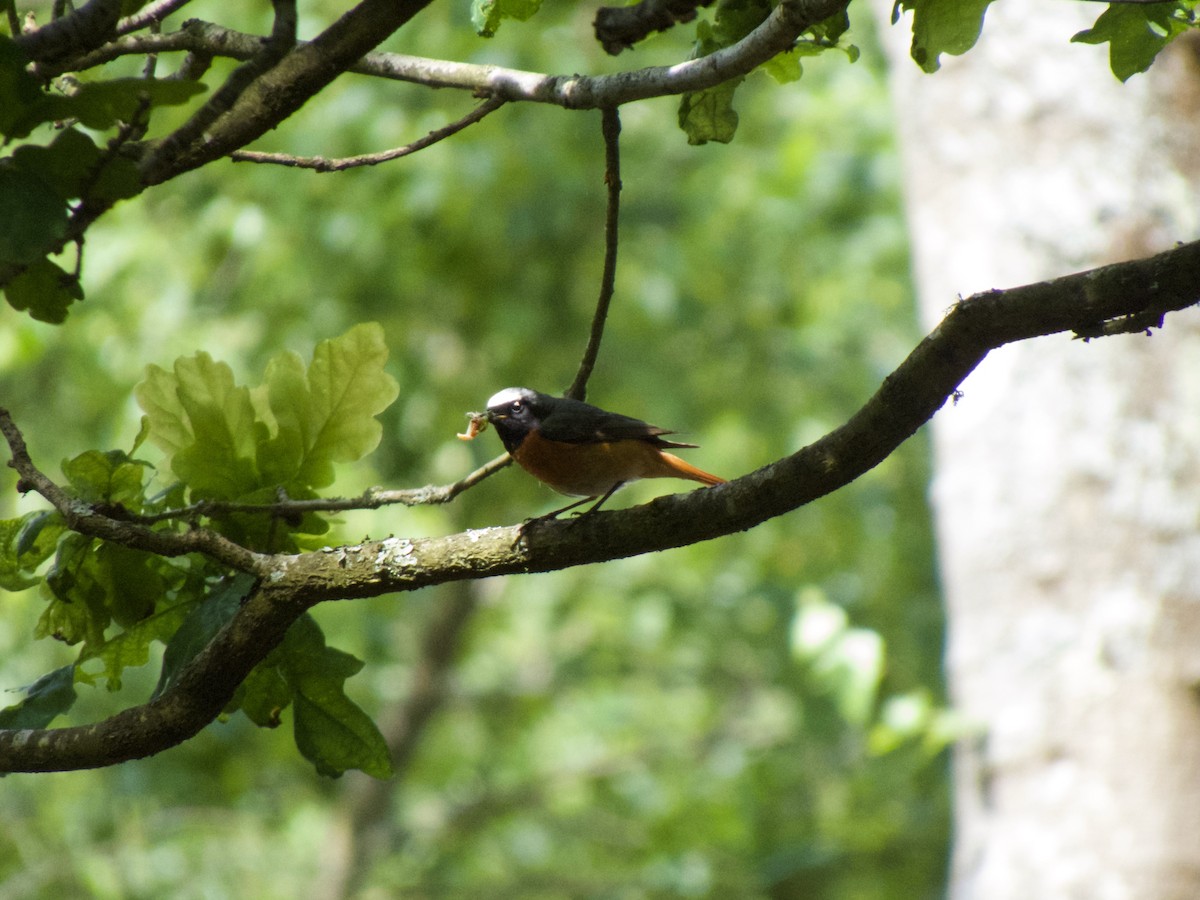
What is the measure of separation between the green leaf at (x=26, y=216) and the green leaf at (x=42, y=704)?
0.94 m

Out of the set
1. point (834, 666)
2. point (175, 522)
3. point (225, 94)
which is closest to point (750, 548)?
point (834, 666)

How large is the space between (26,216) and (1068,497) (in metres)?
4.13

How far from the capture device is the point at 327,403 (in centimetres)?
229

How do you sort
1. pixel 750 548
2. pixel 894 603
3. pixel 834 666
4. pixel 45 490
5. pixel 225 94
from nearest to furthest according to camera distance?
pixel 225 94 < pixel 45 490 < pixel 834 666 < pixel 894 603 < pixel 750 548

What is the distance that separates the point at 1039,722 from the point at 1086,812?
364 mm

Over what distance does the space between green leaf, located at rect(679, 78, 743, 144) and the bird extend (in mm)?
1144

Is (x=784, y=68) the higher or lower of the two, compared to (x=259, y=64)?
higher

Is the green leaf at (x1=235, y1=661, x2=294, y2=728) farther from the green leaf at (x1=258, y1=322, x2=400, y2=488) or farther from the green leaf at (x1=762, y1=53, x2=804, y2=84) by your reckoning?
the green leaf at (x1=762, y1=53, x2=804, y2=84)

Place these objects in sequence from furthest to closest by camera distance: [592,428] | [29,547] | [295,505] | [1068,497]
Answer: [1068,497]
[592,428]
[295,505]
[29,547]

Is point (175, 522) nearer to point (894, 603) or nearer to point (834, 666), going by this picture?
point (834, 666)

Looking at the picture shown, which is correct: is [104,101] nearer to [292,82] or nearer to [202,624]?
[292,82]

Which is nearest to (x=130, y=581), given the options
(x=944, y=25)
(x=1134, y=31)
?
(x=944, y=25)

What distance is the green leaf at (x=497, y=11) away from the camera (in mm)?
2113

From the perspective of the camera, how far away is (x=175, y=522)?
2232 millimetres
